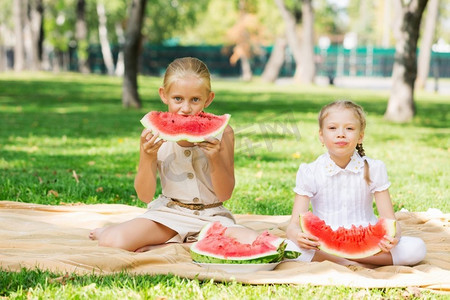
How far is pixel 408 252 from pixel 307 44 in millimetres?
27087

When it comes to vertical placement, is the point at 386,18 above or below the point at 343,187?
above

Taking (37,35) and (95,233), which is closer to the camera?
(95,233)

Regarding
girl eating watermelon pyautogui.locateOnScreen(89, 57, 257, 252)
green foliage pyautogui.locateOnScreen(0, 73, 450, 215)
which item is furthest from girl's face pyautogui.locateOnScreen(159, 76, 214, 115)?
green foliage pyautogui.locateOnScreen(0, 73, 450, 215)

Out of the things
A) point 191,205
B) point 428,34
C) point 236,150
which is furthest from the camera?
point 428,34

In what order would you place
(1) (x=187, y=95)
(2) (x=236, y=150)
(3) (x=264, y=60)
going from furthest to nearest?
(3) (x=264, y=60) < (2) (x=236, y=150) < (1) (x=187, y=95)

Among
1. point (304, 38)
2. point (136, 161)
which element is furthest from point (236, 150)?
point (304, 38)

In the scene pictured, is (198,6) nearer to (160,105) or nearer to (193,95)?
(160,105)

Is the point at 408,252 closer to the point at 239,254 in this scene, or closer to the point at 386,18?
the point at 239,254

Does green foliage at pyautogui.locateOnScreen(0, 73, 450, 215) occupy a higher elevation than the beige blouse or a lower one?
lower

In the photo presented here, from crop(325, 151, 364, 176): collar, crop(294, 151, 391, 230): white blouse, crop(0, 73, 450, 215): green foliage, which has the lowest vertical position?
crop(0, 73, 450, 215): green foliage

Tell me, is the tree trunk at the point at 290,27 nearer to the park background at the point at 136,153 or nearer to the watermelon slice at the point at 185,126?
the park background at the point at 136,153

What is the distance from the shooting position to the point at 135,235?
400 centimetres

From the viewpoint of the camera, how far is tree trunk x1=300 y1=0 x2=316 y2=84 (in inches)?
1153

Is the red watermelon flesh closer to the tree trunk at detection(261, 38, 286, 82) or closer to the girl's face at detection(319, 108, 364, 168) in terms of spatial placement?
the girl's face at detection(319, 108, 364, 168)
